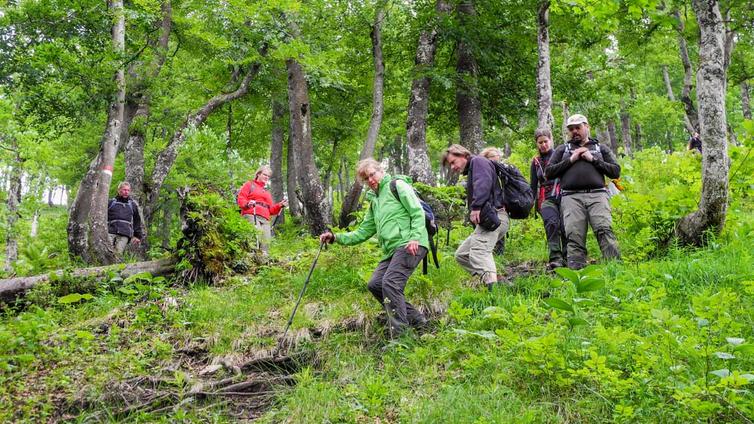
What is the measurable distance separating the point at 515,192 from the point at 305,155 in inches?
259

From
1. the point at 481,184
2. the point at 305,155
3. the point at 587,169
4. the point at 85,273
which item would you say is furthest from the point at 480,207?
the point at 305,155

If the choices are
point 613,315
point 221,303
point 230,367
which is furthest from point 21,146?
point 613,315

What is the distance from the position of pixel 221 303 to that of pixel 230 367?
145 cm

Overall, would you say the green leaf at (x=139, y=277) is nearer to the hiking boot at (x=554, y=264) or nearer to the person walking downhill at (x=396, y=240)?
the person walking downhill at (x=396, y=240)

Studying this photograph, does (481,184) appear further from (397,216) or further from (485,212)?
(397,216)

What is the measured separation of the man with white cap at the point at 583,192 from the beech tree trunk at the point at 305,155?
6.70m

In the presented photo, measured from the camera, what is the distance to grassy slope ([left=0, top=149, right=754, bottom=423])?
11.1 ft

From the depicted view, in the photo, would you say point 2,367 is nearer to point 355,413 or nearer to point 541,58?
point 355,413

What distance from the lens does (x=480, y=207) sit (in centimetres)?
595

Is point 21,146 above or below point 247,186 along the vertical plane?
above

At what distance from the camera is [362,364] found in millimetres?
4906

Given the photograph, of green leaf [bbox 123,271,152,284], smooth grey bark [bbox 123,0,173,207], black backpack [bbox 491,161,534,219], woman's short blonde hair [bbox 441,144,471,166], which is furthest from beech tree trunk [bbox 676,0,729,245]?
smooth grey bark [bbox 123,0,173,207]

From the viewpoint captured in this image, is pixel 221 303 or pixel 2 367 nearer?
pixel 2 367

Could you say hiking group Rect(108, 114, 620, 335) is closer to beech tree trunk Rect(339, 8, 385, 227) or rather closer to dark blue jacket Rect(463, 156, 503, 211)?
dark blue jacket Rect(463, 156, 503, 211)
